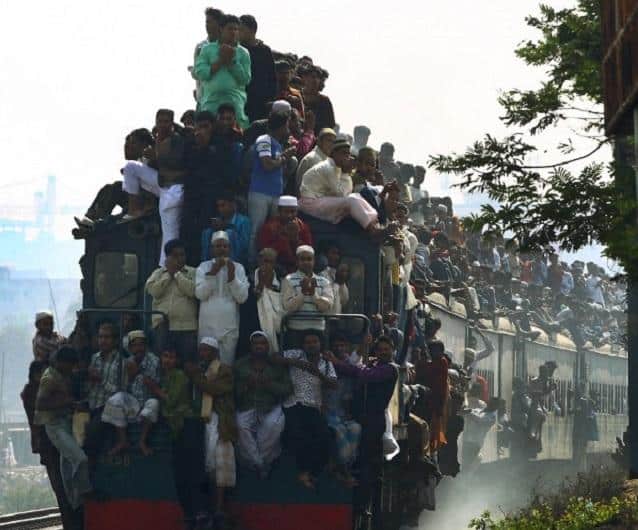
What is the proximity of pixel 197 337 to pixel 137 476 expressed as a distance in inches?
49.4

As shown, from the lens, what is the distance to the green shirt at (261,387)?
13.4 metres

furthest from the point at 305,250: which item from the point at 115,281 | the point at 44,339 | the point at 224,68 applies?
the point at 44,339

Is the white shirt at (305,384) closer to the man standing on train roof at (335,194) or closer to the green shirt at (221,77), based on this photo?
the man standing on train roof at (335,194)

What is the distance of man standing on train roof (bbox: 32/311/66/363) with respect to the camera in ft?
48.3

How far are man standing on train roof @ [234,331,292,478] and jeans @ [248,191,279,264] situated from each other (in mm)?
1078

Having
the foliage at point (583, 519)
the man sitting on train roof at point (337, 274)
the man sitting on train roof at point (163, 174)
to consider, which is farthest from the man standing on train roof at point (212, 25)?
the foliage at point (583, 519)

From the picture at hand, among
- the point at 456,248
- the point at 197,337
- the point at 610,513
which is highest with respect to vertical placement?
the point at 456,248

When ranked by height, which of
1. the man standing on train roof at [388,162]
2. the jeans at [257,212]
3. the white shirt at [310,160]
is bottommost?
the jeans at [257,212]

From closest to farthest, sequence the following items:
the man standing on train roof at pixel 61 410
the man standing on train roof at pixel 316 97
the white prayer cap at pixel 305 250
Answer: the white prayer cap at pixel 305 250
the man standing on train roof at pixel 61 410
the man standing on train roof at pixel 316 97

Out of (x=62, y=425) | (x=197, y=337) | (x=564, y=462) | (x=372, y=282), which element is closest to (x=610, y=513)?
(x=372, y=282)

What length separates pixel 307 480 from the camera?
13.3m

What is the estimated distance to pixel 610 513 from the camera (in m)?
13.9

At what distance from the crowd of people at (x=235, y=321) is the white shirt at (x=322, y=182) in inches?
0.5

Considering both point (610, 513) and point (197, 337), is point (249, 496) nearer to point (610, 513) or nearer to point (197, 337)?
point (197, 337)
